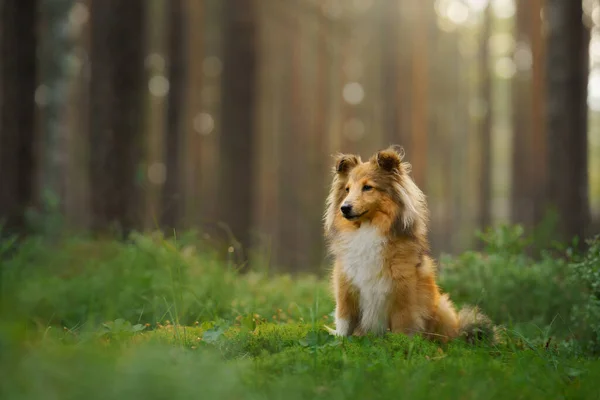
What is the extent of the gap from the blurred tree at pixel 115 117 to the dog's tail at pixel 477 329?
675 centimetres

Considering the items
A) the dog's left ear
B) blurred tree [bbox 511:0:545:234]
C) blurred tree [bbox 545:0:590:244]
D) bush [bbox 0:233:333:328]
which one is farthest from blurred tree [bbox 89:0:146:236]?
blurred tree [bbox 511:0:545:234]

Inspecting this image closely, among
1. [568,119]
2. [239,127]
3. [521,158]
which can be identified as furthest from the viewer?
[521,158]

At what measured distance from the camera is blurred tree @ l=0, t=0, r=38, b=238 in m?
11.8

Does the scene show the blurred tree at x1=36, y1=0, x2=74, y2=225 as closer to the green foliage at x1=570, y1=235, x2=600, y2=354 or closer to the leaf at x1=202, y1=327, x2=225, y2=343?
the leaf at x1=202, y1=327, x2=225, y2=343

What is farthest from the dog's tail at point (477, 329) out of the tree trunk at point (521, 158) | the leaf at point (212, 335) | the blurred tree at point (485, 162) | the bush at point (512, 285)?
the blurred tree at point (485, 162)

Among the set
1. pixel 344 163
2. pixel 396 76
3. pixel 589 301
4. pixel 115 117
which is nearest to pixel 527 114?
pixel 396 76

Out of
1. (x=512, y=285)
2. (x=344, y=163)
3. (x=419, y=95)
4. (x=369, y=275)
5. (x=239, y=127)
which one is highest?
(x=419, y=95)

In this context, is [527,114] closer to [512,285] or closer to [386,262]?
[512,285]

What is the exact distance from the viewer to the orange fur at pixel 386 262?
4.88m

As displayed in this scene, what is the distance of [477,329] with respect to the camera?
5.10 meters

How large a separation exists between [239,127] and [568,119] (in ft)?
20.2

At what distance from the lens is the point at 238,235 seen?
1231cm

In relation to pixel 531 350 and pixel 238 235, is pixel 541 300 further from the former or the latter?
pixel 238 235

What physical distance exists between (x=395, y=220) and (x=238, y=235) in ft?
24.6
